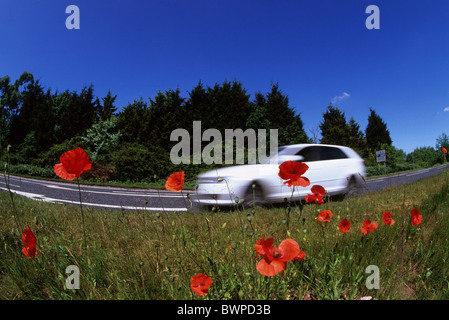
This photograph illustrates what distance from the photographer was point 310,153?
3215 millimetres

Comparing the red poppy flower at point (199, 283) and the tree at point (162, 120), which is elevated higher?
the tree at point (162, 120)

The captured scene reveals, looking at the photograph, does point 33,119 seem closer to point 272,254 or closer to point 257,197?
point 257,197

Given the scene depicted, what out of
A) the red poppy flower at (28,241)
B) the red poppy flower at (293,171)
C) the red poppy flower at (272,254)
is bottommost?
the red poppy flower at (28,241)

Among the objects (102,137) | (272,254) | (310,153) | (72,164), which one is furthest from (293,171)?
(102,137)

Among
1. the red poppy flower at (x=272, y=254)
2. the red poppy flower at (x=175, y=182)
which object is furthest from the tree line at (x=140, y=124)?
the red poppy flower at (x=272, y=254)

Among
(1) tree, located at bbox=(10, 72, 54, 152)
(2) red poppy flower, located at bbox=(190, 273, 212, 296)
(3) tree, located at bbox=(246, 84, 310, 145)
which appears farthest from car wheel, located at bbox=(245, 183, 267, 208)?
(1) tree, located at bbox=(10, 72, 54, 152)

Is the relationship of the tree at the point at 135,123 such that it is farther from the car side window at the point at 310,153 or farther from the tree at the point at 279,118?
the car side window at the point at 310,153

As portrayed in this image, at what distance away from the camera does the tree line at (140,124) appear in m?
3.14

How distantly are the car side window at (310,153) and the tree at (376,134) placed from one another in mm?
769

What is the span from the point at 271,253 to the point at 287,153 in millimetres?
2595

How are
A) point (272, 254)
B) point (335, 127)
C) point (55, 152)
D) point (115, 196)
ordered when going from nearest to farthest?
point (272, 254)
point (335, 127)
point (55, 152)
point (115, 196)

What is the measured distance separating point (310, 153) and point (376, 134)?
3.70 ft

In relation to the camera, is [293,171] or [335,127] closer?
[293,171]
